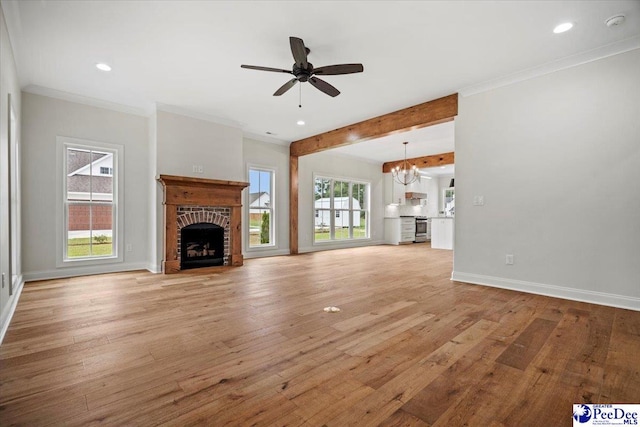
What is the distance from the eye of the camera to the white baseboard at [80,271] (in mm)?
4297

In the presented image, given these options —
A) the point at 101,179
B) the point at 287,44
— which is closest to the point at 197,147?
the point at 101,179

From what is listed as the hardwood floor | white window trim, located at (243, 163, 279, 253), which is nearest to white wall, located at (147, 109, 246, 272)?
white window trim, located at (243, 163, 279, 253)

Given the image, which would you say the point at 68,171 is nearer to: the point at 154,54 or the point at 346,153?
the point at 154,54

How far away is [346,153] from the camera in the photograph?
28.2 ft

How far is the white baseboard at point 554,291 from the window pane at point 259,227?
13.9 ft

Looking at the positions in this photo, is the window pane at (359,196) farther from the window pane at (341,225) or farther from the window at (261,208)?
the window at (261,208)

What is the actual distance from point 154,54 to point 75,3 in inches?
32.9

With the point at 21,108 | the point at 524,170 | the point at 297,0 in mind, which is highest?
the point at 297,0

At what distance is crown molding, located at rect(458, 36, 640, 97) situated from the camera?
309 centimetres

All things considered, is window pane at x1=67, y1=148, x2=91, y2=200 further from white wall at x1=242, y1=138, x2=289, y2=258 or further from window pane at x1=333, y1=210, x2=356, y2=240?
window pane at x1=333, y1=210, x2=356, y2=240

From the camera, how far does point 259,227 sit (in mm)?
7043

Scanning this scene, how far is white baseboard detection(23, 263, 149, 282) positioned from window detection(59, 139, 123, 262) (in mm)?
140

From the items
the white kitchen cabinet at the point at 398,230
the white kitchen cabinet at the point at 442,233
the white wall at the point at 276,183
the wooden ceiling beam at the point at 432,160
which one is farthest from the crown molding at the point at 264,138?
the white kitchen cabinet at the point at 442,233

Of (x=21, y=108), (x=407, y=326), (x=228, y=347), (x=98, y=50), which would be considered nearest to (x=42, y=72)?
(x=21, y=108)
